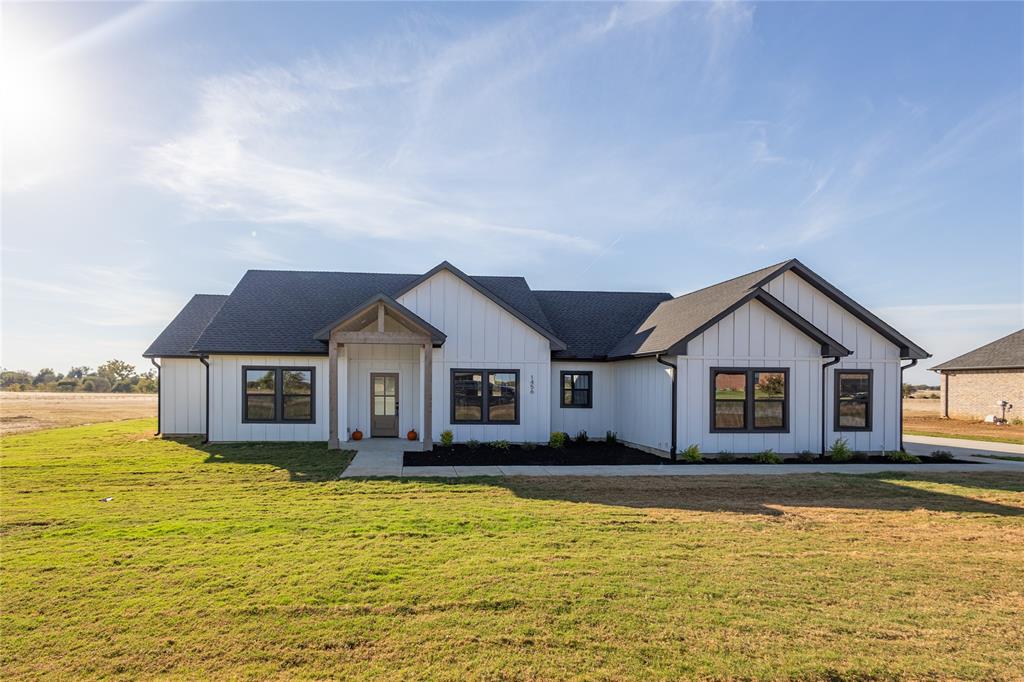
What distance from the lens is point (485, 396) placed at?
17641mm

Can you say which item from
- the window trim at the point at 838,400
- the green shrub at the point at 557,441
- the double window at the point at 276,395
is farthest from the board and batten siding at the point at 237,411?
the window trim at the point at 838,400

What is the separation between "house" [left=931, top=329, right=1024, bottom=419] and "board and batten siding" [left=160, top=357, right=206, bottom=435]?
3493 centimetres

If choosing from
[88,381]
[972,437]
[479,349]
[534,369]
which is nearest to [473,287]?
[479,349]

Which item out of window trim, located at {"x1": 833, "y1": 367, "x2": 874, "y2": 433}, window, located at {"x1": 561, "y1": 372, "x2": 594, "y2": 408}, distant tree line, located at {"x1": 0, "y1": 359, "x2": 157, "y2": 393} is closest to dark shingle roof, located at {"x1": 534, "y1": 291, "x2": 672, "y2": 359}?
window, located at {"x1": 561, "y1": 372, "x2": 594, "y2": 408}

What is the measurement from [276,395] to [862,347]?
16986 millimetres

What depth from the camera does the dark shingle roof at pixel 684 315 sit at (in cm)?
1595

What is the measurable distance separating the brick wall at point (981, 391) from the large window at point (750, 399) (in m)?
20.1

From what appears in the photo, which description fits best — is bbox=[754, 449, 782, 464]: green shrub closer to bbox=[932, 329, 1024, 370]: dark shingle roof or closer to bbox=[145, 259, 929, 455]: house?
bbox=[145, 259, 929, 455]: house

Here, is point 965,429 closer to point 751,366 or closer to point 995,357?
point 995,357

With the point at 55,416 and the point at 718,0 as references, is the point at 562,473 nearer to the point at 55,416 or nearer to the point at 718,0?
the point at 718,0

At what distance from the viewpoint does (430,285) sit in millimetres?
17641

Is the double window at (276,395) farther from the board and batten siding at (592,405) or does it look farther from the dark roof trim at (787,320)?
the dark roof trim at (787,320)

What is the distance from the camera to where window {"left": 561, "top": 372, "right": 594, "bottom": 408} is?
19219mm

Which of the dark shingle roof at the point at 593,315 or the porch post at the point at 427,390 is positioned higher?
the dark shingle roof at the point at 593,315
